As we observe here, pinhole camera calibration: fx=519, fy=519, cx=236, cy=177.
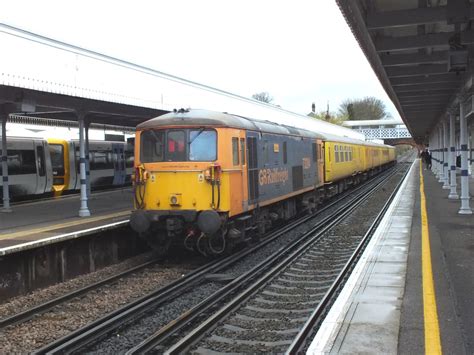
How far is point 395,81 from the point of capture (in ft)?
49.8

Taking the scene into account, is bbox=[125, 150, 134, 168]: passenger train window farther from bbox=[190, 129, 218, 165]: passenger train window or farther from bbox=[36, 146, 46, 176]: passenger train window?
bbox=[190, 129, 218, 165]: passenger train window

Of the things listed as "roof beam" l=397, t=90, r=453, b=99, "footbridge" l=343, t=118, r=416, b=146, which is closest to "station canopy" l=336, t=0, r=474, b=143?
"roof beam" l=397, t=90, r=453, b=99

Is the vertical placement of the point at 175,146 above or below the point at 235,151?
above

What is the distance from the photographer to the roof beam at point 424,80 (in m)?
14.7

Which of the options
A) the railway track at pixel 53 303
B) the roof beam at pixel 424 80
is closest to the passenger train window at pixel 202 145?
the railway track at pixel 53 303

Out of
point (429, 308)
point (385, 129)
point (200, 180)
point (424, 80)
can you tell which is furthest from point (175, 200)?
point (385, 129)

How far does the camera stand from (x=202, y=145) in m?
9.84

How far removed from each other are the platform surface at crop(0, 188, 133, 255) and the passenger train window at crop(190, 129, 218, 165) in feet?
9.02

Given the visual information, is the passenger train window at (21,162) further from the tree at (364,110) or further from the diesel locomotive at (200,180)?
the tree at (364,110)

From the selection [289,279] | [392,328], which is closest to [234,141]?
[289,279]

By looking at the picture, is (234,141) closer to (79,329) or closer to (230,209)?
(230,209)

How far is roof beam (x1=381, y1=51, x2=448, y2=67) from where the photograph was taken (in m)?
12.1

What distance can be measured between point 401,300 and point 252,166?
5.19m

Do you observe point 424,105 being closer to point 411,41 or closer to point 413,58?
point 413,58
